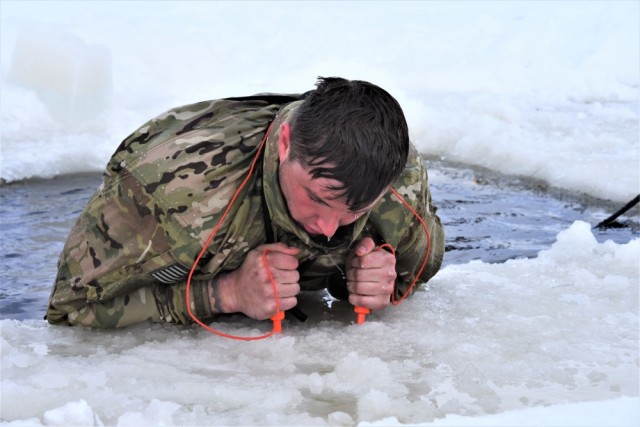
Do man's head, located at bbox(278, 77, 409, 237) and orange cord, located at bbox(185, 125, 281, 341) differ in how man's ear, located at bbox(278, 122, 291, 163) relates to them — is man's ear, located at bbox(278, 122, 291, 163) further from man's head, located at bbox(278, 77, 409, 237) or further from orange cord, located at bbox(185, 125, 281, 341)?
orange cord, located at bbox(185, 125, 281, 341)

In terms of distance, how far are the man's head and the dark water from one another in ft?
5.43

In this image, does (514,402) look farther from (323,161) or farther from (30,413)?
(30,413)

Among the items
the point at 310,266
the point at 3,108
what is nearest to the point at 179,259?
the point at 310,266

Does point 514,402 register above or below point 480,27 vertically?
below

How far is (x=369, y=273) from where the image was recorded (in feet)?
9.04

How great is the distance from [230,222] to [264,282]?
0.67 feet

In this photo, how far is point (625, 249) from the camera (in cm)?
371

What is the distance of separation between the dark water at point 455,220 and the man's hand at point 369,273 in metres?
1.42

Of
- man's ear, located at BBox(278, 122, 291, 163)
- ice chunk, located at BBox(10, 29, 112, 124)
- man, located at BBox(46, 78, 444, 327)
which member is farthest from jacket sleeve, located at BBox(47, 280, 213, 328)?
ice chunk, located at BBox(10, 29, 112, 124)

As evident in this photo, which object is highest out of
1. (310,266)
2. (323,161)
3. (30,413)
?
(323,161)

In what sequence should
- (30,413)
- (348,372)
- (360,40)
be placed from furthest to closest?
(360,40), (348,372), (30,413)

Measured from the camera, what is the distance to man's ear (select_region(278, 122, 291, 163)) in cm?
243

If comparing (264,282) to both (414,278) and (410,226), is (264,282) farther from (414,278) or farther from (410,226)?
(414,278)

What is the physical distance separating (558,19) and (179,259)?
29.4ft
